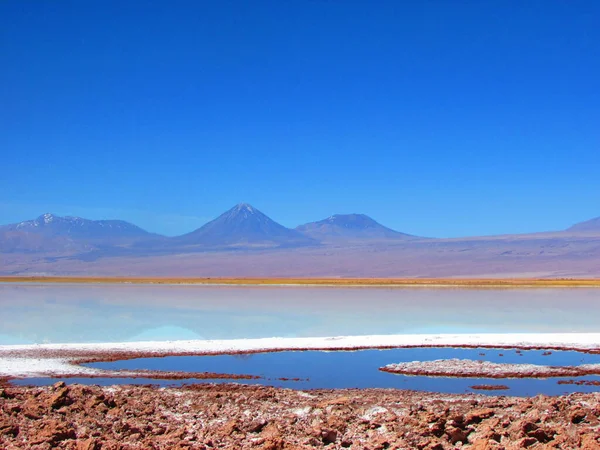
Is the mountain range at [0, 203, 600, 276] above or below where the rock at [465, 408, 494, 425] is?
above

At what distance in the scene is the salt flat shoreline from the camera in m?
15.6

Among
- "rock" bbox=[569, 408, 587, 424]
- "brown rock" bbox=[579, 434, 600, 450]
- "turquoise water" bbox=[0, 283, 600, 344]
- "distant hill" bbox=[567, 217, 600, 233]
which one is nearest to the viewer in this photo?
"brown rock" bbox=[579, 434, 600, 450]

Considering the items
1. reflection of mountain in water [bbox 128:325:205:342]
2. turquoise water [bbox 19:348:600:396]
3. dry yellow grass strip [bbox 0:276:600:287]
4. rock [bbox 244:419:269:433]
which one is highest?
dry yellow grass strip [bbox 0:276:600:287]

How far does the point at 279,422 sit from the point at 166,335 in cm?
1225

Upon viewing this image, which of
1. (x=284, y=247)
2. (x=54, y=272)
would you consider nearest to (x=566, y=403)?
(x=54, y=272)

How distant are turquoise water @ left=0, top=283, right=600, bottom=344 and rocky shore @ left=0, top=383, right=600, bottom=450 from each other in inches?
395

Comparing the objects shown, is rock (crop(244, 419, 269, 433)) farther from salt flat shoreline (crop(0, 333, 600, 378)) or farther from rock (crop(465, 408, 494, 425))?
salt flat shoreline (crop(0, 333, 600, 378))

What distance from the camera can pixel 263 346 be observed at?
17031 mm

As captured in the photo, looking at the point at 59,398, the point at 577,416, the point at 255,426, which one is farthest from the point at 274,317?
the point at 577,416

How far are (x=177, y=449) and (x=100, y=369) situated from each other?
782cm

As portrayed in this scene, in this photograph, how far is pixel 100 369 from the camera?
46.8 ft

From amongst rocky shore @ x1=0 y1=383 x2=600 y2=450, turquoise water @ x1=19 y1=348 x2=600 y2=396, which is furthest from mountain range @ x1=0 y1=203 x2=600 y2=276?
rocky shore @ x1=0 y1=383 x2=600 y2=450

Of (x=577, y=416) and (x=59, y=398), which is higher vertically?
(x=59, y=398)

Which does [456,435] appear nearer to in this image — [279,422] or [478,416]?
[478,416]
